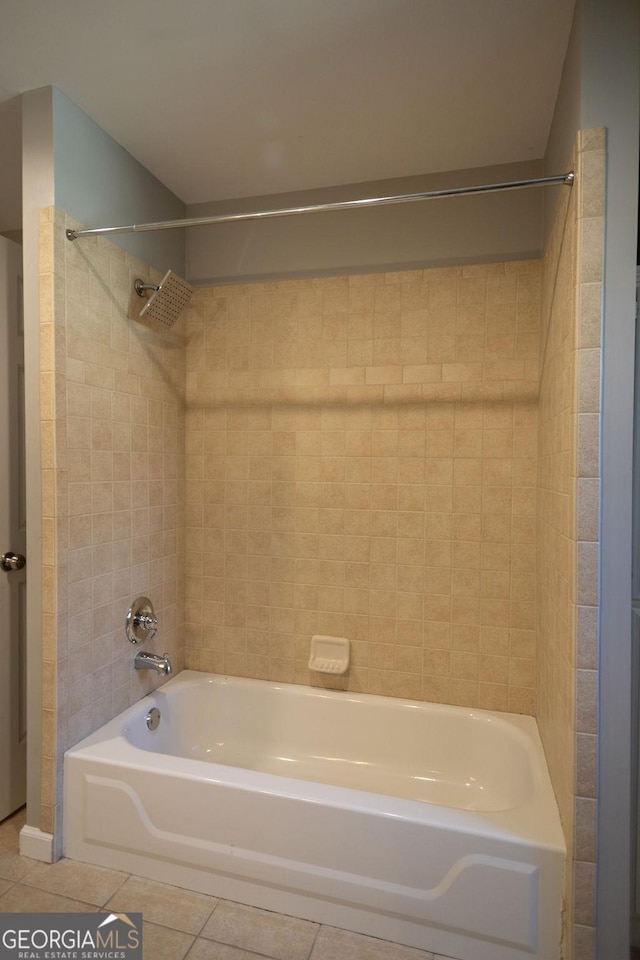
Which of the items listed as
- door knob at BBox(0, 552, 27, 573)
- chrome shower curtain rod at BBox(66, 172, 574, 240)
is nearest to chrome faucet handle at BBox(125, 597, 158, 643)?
door knob at BBox(0, 552, 27, 573)

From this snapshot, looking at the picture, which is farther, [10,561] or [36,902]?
[10,561]

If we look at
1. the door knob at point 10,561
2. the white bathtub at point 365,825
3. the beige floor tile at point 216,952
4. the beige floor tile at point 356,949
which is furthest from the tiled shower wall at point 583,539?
the door knob at point 10,561

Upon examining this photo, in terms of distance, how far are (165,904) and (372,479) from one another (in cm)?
163

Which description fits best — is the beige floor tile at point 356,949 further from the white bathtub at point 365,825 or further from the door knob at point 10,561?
the door knob at point 10,561

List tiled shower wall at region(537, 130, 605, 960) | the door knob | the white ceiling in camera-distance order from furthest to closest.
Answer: the door knob
the white ceiling
tiled shower wall at region(537, 130, 605, 960)

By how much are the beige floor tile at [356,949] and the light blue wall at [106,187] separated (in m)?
2.39

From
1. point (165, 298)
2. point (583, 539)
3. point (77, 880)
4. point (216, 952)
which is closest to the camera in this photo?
point (583, 539)

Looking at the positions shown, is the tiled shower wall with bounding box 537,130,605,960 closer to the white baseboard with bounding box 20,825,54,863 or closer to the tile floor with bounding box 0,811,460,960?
the tile floor with bounding box 0,811,460,960

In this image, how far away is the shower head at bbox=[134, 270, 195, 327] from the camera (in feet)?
6.80

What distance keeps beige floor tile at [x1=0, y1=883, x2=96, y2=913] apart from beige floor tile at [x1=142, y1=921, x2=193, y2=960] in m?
0.20

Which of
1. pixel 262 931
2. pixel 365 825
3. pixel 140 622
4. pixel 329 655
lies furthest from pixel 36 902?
pixel 329 655

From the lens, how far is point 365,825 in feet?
5.00

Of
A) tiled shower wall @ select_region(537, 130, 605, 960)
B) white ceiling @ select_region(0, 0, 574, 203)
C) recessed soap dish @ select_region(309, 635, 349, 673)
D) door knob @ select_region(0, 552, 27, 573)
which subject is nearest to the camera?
tiled shower wall @ select_region(537, 130, 605, 960)

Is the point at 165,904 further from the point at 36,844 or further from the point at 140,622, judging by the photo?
the point at 140,622
